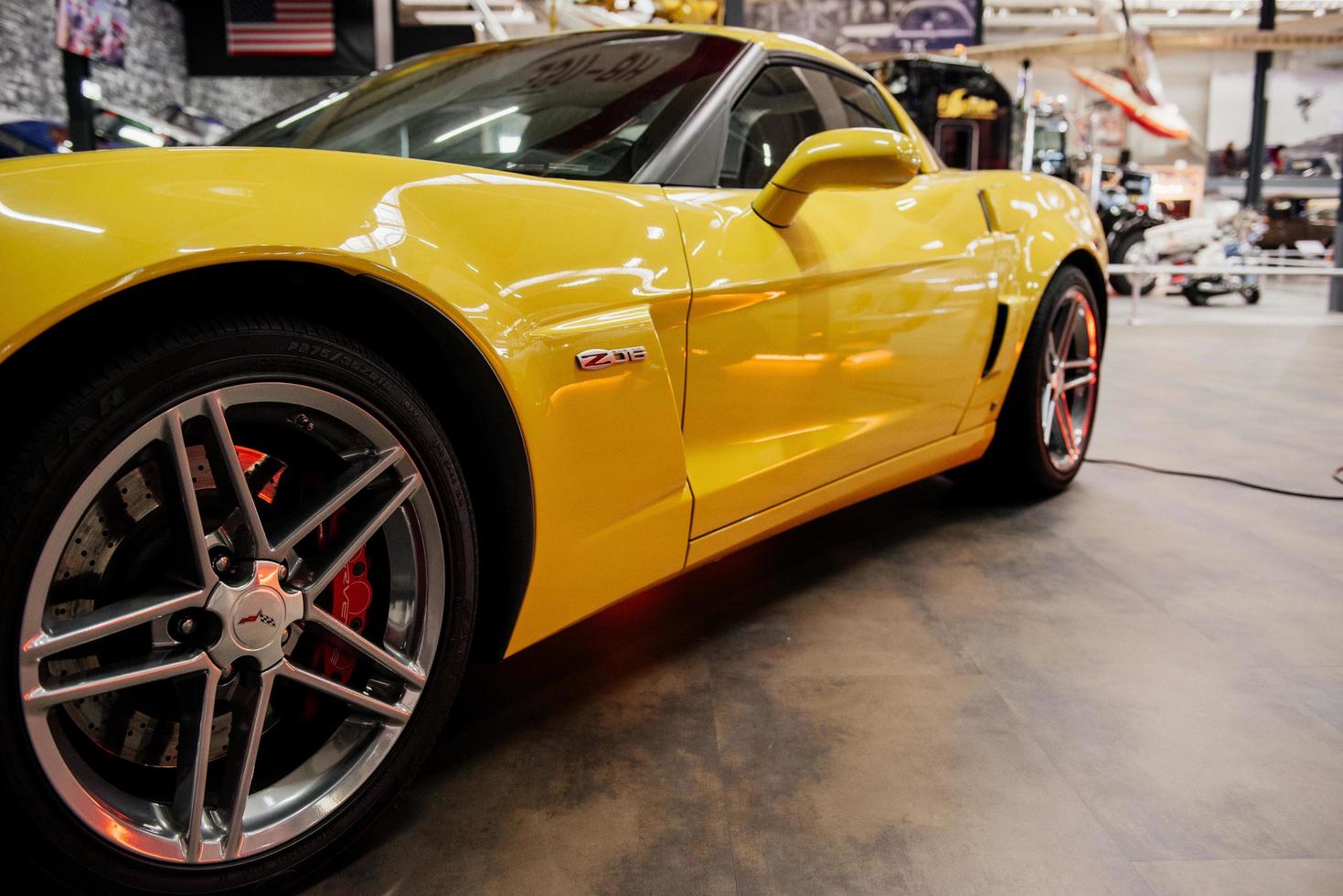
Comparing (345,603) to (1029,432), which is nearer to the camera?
(345,603)

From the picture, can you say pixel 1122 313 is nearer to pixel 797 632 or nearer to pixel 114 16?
pixel 797 632

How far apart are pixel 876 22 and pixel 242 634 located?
12.4 m

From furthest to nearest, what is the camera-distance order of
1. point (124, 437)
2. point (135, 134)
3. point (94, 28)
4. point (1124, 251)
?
point (1124, 251), point (94, 28), point (135, 134), point (124, 437)

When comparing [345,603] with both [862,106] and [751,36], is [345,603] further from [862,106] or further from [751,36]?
[862,106]

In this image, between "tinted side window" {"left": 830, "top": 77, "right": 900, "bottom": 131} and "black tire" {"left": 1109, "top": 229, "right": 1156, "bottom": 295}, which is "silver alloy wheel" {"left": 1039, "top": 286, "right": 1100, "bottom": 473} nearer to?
"tinted side window" {"left": 830, "top": 77, "right": 900, "bottom": 131}

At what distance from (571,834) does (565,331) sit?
63 centimetres

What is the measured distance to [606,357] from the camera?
1.25 m

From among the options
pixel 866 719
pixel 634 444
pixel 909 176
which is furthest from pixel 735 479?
pixel 909 176

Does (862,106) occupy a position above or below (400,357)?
above

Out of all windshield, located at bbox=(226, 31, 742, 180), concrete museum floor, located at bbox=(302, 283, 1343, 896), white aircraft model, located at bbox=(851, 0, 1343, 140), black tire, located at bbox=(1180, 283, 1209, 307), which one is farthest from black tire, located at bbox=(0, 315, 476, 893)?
white aircraft model, located at bbox=(851, 0, 1343, 140)

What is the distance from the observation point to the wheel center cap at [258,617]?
3.23 feet

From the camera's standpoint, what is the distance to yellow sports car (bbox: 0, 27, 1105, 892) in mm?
871

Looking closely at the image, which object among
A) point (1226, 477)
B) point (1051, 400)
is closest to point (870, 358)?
point (1051, 400)

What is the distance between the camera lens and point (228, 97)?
46.4 feet
